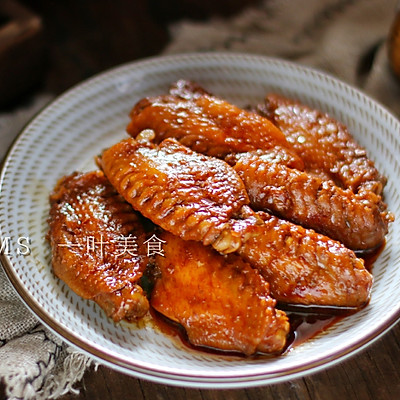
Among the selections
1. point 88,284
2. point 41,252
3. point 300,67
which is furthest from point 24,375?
point 300,67

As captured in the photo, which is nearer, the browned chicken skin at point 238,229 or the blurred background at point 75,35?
the browned chicken skin at point 238,229

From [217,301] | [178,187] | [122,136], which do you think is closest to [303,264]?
[217,301]

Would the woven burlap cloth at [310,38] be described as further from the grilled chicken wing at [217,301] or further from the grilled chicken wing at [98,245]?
the grilled chicken wing at [217,301]

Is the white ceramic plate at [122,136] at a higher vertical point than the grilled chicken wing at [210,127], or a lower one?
lower

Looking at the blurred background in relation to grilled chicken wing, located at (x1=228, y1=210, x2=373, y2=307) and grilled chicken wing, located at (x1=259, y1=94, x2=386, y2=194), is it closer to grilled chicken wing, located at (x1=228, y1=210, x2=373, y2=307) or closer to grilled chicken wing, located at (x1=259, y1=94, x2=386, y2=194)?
grilled chicken wing, located at (x1=259, y1=94, x2=386, y2=194)

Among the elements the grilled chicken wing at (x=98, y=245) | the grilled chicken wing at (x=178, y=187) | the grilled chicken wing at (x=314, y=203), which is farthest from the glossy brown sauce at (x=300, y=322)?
the grilled chicken wing at (x=178, y=187)

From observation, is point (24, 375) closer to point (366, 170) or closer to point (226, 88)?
point (366, 170)

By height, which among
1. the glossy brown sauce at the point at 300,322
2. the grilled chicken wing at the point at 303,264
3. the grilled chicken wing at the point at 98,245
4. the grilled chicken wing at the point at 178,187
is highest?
the grilled chicken wing at the point at 178,187

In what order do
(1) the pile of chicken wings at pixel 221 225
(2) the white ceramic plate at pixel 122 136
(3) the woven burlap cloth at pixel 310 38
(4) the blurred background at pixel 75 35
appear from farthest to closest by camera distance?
(3) the woven burlap cloth at pixel 310 38 → (4) the blurred background at pixel 75 35 → (1) the pile of chicken wings at pixel 221 225 → (2) the white ceramic plate at pixel 122 136
